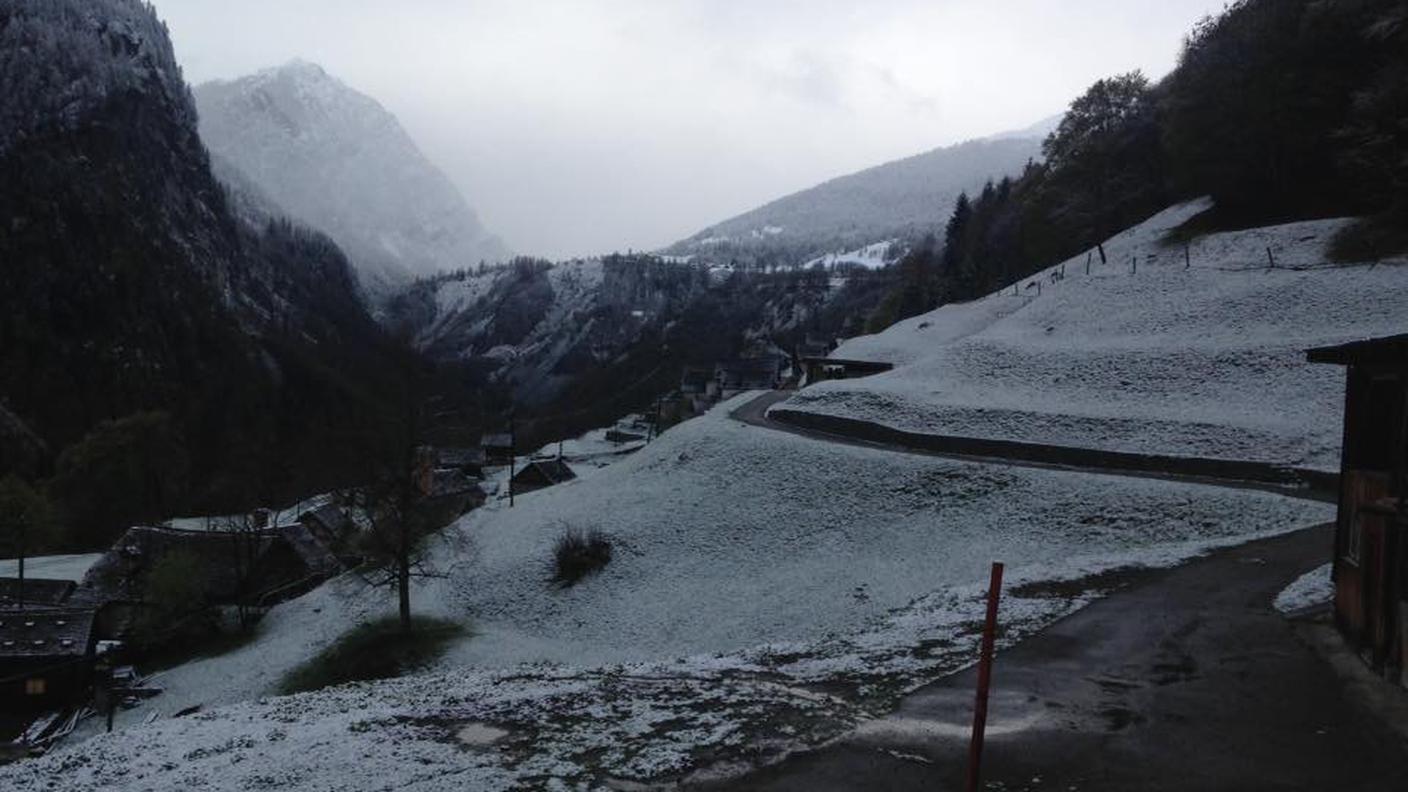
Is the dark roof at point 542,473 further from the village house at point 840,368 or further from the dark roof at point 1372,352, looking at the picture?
the dark roof at point 1372,352

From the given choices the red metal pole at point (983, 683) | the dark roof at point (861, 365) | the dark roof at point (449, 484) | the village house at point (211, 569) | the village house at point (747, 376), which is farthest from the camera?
the village house at point (747, 376)

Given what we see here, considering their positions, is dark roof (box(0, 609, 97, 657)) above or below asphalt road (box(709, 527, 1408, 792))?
below

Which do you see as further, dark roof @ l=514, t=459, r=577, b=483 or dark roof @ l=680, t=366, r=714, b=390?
dark roof @ l=680, t=366, r=714, b=390

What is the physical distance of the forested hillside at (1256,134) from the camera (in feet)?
166

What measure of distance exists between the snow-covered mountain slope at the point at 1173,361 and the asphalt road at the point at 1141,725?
69.5 feet

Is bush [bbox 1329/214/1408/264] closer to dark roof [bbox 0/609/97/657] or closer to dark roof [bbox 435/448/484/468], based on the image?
dark roof [bbox 0/609/97/657]

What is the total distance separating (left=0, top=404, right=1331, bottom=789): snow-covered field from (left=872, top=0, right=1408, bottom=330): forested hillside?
1268 inches

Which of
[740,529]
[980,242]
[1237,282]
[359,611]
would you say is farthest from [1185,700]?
[980,242]

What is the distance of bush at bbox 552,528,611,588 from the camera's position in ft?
119

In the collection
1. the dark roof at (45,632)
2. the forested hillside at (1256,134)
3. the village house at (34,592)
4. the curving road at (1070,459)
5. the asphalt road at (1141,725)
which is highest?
the forested hillside at (1256,134)

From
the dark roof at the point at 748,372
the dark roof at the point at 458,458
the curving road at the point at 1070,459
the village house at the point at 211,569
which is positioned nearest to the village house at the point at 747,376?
the dark roof at the point at 748,372

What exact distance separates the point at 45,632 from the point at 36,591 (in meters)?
10.4

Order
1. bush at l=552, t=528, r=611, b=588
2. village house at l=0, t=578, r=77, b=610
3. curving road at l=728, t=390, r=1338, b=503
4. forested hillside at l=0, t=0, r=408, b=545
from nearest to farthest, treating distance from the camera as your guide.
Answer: curving road at l=728, t=390, r=1338, b=503, bush at l=552, t=528, r=611, b=588, village house at l=0, t=578, r=77, b=610, forested hillside at l=0, t=0, r=408, b=545

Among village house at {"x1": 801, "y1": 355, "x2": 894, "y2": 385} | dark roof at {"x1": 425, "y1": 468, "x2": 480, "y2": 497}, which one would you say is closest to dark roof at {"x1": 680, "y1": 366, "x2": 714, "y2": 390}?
village house at {"x1": 801, "y1": 355, "x2": 894, "y2": 385}
